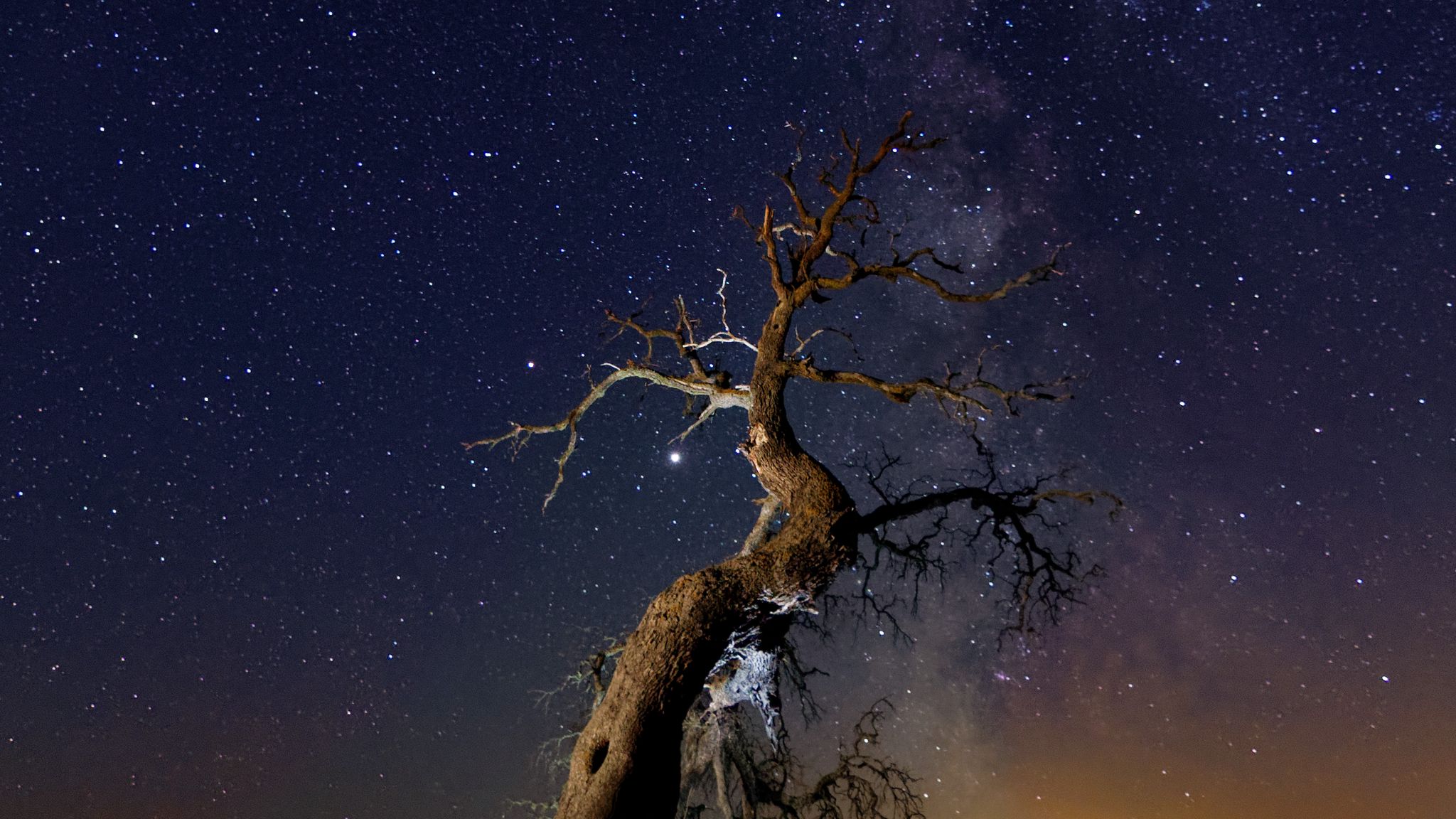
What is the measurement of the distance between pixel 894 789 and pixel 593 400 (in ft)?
16.7

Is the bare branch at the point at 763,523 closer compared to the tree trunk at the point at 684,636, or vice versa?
the tree trunk at the point at 684,636

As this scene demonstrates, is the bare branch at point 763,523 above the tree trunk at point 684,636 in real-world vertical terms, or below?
above

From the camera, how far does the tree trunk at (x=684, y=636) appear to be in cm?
606

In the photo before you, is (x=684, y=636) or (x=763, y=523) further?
(x=763, y=523)

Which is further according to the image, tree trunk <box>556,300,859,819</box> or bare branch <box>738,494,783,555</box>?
bare branch <box>738,494,783,555</box>

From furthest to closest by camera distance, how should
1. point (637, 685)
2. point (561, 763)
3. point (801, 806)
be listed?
point (801, 806), point (561, 763), point (637, 685)

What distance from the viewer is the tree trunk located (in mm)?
6059

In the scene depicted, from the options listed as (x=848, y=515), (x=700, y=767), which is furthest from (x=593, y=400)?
(x=700, y=767)

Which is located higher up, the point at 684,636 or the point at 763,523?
the point at 763,523

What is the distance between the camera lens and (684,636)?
21.0 feet

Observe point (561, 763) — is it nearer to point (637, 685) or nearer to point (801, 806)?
point (637, 685)

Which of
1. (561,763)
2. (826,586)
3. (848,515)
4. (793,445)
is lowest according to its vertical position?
(561,763)

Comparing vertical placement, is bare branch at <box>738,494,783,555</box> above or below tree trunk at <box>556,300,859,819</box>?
above

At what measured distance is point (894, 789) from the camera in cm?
880
